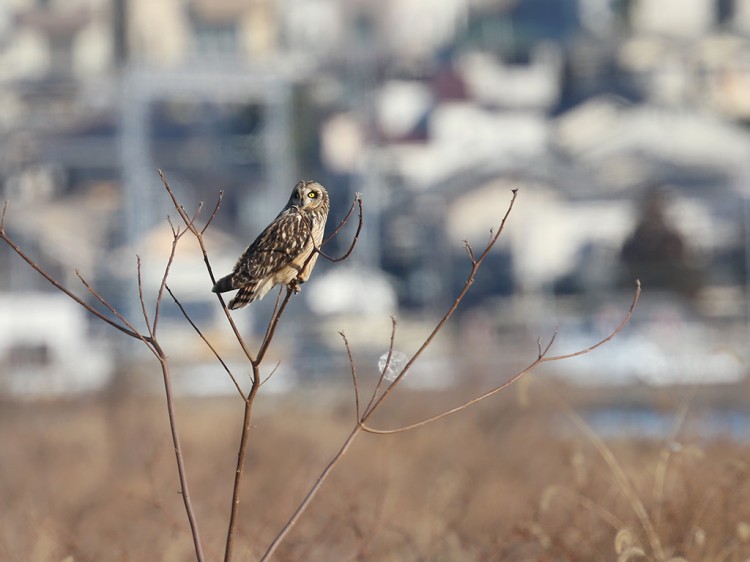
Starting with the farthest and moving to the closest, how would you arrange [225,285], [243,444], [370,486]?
1. [370,486]
2. [225,285]
3. [243,444]

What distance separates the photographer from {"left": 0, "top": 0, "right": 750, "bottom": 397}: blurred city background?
94.5 ft

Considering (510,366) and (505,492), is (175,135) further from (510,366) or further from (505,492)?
(505,492)

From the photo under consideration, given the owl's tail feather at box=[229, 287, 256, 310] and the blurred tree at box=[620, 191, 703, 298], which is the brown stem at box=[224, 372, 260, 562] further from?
the blurred tree at box=[620, 191, 703, 298]

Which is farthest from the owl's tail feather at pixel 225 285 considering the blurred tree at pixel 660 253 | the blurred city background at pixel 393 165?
the blurred tree at pixel 660 253

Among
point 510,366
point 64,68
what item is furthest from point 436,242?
point 510,366

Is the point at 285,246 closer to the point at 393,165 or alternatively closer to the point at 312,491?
the point at 312,491

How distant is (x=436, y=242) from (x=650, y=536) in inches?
1349

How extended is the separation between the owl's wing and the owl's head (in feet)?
0.15

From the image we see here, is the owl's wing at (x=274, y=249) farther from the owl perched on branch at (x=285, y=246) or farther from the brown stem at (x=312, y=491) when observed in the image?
the brown stem at (x=312, y=491)

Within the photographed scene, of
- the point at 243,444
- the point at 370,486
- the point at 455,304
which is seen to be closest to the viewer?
the point at 455,304

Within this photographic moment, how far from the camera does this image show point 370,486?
31.8 ft

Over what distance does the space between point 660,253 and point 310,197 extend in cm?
2609

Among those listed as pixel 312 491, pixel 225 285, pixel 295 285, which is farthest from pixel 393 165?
pixel 312 491

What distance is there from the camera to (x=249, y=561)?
18.8 feet
